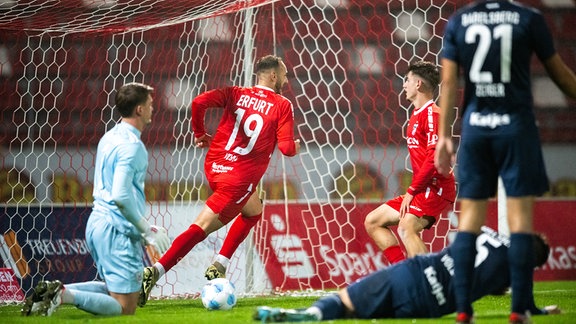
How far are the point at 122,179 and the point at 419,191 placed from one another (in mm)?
2012

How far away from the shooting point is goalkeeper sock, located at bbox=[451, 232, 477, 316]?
12.5ft

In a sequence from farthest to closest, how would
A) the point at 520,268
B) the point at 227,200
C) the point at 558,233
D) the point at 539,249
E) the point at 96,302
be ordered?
the point at 558,233, the point at 227,200, the point at 96,302, the point at 539,249, the point at 520,268

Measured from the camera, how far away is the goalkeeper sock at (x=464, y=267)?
382cm

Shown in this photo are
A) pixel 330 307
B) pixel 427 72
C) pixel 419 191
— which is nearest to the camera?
pixel 330 307

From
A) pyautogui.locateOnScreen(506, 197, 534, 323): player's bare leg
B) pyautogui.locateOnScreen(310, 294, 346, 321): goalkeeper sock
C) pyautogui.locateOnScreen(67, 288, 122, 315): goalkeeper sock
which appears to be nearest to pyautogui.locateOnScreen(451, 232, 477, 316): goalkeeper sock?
pyautogui.locateOnScreen(506, 197, 534, 323): player's bare leg

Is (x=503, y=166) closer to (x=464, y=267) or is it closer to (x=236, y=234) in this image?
(x=464, y=267)

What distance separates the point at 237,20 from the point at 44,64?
1.69 meters

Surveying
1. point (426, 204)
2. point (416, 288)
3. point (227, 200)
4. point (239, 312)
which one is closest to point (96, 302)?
point (239, 312)

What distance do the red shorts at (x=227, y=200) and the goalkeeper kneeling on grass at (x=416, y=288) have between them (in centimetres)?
204

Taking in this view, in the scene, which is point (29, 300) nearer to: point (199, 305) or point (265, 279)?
point (199, 305)

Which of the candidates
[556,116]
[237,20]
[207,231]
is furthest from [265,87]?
[556,116]

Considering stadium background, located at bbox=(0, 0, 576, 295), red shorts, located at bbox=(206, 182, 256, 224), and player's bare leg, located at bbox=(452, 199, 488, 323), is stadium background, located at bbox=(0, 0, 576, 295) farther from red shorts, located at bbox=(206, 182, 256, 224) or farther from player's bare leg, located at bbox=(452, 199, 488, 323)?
player's bare leg, located at bbox=(452, 199, 488, 323)

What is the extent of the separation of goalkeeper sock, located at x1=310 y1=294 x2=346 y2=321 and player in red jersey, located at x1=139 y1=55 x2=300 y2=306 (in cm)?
212

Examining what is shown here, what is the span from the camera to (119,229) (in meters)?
4.70
